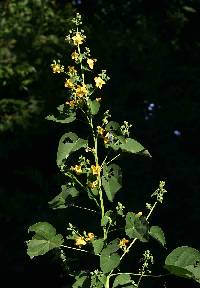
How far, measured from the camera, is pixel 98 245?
2.03 m

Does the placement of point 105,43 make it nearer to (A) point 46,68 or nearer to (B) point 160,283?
(A) point 46,68

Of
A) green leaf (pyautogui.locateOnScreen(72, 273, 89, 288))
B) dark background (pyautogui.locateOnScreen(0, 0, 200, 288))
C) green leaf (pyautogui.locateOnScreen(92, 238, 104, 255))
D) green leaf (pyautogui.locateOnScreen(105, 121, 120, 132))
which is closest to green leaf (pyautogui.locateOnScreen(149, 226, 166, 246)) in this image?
green leaf (pyautogui.locateOnScreen(92, 238, 104, 255))

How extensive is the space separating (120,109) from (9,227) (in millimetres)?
1733

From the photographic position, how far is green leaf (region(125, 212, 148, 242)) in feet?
6.47

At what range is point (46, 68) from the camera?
6.75 metres

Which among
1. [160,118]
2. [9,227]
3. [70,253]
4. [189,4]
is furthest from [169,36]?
[70,253]

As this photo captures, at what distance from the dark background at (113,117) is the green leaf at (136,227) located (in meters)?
2.58

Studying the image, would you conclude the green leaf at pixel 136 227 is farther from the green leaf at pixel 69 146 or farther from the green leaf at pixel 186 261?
the green leaf at pixel 69 146

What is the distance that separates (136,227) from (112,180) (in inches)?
9.3

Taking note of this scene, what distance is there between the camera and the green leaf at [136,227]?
1.97 meters

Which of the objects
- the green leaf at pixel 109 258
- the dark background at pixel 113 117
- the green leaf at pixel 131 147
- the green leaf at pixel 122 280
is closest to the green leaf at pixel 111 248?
the green leaf at pixel 109 258

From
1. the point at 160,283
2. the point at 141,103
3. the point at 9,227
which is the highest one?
the point at 141,103

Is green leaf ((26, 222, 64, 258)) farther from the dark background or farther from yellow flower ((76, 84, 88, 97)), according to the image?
the dark background

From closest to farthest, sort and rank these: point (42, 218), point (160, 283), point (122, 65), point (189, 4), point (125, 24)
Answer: point (160, 283) → point (42, 218) → point (122, 65) → point (189, 4) → point (125, 24)
